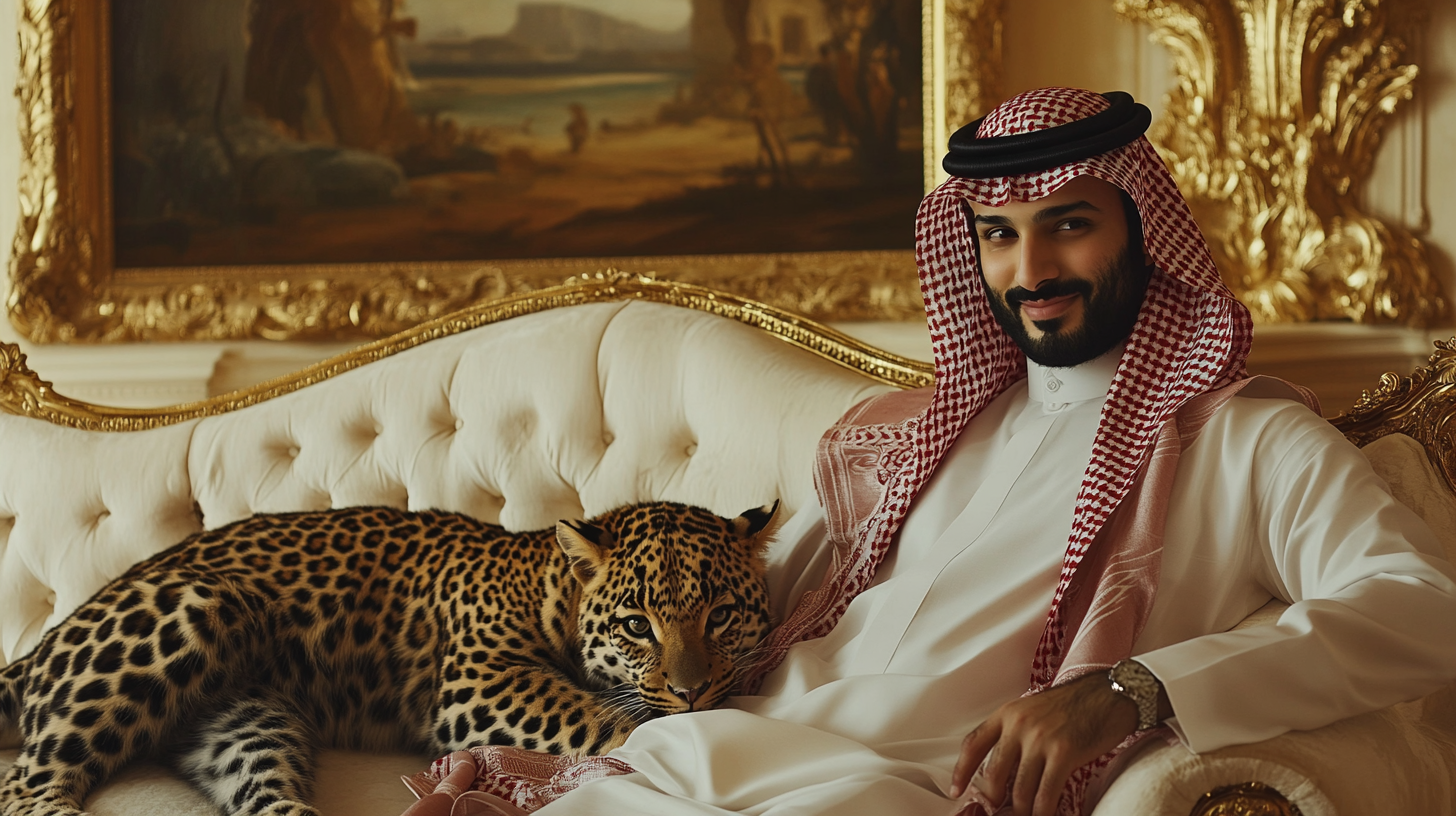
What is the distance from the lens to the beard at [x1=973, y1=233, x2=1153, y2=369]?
1.75 meters

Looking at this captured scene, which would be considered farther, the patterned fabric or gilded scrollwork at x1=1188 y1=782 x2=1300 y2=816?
the patterned fabric

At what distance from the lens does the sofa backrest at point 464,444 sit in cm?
248

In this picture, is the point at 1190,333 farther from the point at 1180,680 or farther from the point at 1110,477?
the point at 1180,680

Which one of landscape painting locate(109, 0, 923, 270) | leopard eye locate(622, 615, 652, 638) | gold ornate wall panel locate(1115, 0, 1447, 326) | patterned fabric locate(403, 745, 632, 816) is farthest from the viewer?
landscape painting locate(109, 0, 923, 270)

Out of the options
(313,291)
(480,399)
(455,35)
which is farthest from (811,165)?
(313,291)

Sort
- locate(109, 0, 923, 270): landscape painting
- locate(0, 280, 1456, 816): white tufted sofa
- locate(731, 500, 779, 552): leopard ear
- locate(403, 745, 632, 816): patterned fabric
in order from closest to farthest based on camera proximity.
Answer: locate(403, 745, 632, 816): patterned fabric → locate(731, 500, 779, 552): leopard ear → locate(0, 280, 1456, 816): white tufted sofa → locate(109, 0, 923, 270): landscape painting

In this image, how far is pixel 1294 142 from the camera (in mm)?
3270

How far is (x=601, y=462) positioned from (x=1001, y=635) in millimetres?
1173

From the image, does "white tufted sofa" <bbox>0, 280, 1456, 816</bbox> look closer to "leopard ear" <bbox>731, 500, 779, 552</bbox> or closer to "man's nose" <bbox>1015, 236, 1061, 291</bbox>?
"leopard ear" <bbox>731, 500, 779, 552</bbox>

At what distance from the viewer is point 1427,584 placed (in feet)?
4.38

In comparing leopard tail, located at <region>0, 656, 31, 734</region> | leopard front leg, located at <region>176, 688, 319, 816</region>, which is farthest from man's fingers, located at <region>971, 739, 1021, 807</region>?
leopard tail, located at <region>0, 656, 31, 734</region>

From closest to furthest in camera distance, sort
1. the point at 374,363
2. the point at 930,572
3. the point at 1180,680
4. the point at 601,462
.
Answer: the point at 1180,680, the point at 930,572, the point at 601,462, the point at 374,363

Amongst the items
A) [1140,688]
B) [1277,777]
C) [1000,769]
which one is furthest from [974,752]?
[1277,777]

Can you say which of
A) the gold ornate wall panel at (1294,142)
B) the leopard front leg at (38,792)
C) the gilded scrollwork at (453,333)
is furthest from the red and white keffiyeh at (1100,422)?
the gold ornate wall panel at (1294,142)
